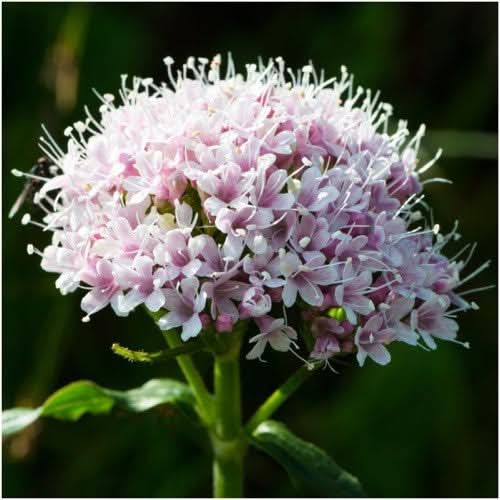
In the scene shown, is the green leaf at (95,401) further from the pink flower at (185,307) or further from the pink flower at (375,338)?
the pink flower at (375,338)

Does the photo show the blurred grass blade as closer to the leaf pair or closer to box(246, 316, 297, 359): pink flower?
the leaf pair

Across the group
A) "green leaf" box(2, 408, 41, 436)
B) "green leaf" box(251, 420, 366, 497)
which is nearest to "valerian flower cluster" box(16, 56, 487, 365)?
"green leaf" box(251, 420, 366, 497)

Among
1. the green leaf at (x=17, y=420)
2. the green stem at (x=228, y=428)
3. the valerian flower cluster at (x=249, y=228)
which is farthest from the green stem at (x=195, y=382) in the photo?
the green leaf at (x=17, y=420)

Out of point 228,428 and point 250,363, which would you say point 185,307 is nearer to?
point 228,428

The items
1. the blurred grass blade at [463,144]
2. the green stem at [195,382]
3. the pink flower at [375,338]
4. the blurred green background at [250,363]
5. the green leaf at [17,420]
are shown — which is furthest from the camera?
the blurred grass blade at [463,144]

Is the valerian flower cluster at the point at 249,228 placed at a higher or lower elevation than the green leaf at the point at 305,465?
higher

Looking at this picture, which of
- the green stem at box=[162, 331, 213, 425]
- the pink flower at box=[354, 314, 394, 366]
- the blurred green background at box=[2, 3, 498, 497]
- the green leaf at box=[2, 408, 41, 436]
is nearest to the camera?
the pink flower at box=[354, 314, 394, 366]

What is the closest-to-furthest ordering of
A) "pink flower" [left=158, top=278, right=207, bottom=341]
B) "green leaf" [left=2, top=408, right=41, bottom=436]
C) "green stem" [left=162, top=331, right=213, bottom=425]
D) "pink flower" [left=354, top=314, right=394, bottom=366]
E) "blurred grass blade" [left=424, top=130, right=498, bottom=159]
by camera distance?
1. "pink flower" [left=158, top=278, right=207, bottom=341]
2. "pink flower" [left=354, top=314, right=394, bottom=366]
3. "green stem" [left=162, top=331, right=213, bottom=425]
4. "green leaf" [left=2, top=408, right=41, bottom=436]
5. "blurred grass blade" [left=424, top=130, right=498, bottom=159]

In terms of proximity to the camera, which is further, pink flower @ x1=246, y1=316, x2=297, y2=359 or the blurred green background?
the blurred green background
